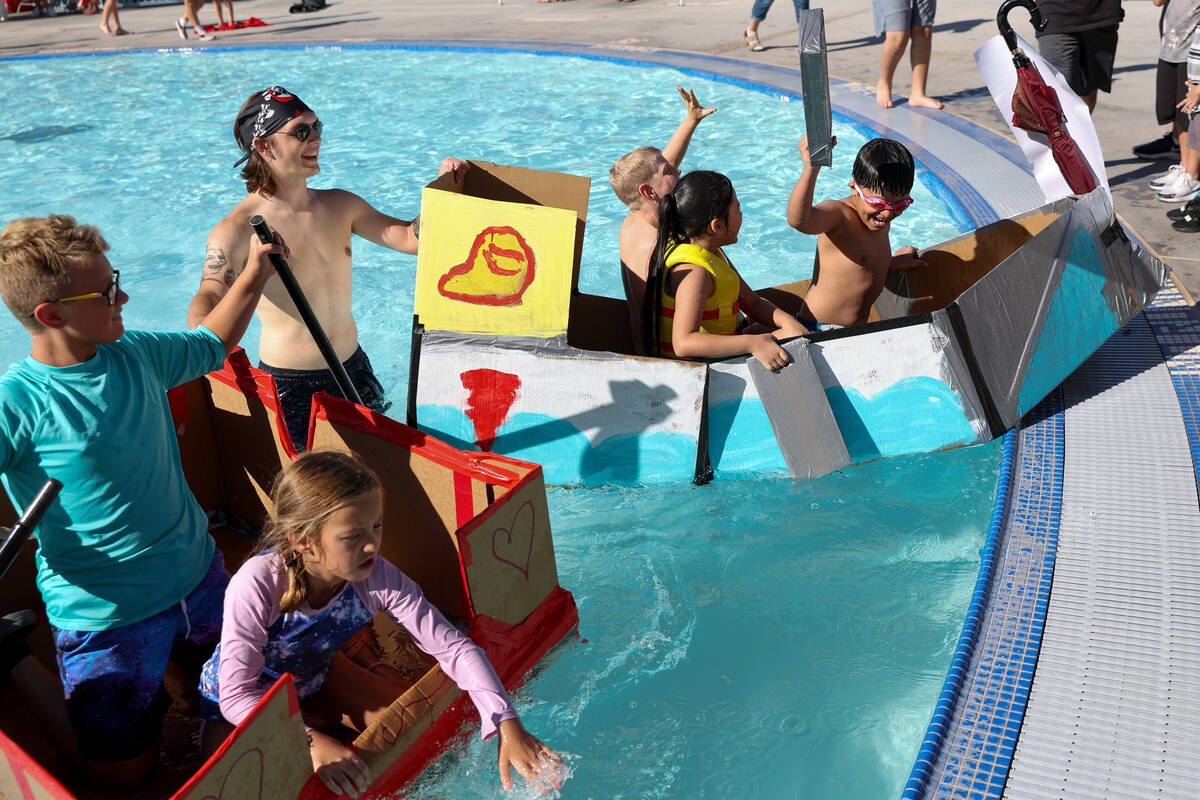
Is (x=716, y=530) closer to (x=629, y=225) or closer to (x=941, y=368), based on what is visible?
(x=941, y=368)

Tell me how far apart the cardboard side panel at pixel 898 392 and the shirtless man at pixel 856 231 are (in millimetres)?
435

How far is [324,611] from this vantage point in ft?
7.60

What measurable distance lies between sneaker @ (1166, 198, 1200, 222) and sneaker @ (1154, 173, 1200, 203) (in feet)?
0.59

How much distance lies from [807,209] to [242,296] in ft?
6.54

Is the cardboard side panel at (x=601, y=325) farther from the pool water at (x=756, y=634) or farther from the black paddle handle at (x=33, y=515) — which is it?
the black paddle handle at (x=33, y=515)

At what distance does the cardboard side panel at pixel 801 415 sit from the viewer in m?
3.40

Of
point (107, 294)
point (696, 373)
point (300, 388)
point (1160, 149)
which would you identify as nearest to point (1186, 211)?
point (1160, 149)

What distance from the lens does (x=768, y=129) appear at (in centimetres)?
905

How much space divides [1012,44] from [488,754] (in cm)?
329

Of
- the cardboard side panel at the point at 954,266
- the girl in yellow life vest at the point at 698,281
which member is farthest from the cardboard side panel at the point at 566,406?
the cardboard side panel at the point at 954,266

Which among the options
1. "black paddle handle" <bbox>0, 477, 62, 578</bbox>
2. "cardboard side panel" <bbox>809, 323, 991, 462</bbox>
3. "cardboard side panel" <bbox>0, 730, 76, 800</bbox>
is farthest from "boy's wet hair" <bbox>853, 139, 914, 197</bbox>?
"cardboard side panel" <bbox>0, 730, 76, 800</bbox>

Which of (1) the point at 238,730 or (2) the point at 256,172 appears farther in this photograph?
(2) the point at 256,172

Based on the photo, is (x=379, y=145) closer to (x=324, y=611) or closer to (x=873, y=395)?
(x=873, y=395)

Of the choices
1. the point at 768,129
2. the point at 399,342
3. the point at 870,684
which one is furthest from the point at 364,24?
the point at 870,684
